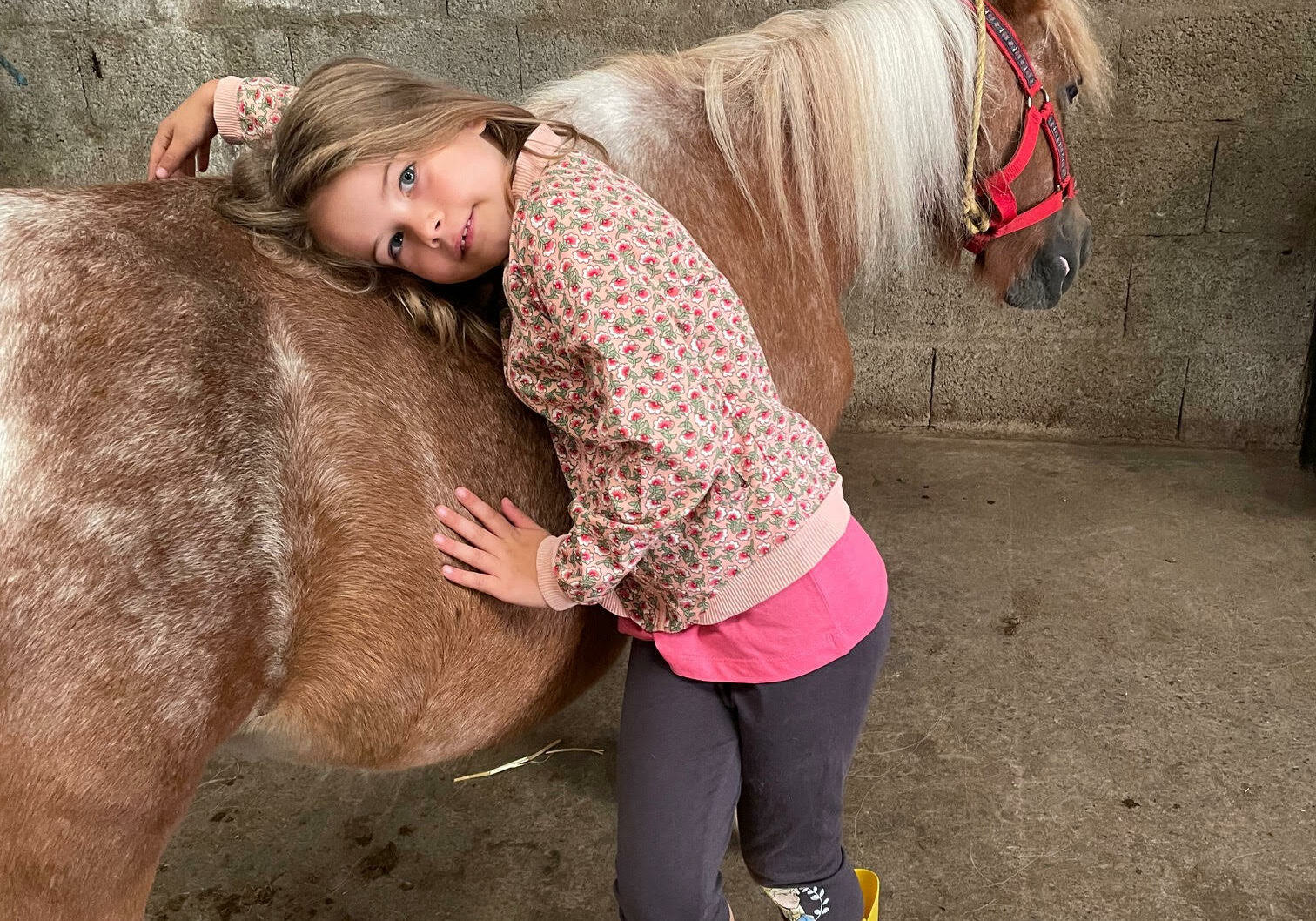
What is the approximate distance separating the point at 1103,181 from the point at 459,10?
6.74 ft

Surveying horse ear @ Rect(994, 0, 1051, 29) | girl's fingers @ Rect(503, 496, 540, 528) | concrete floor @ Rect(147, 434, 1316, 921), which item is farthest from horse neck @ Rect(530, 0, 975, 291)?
concrete floor @ Rect(147, 434, 1316, 921)

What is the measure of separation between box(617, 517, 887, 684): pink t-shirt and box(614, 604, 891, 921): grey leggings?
29 mm

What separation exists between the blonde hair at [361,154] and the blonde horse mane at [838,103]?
0.33 metres

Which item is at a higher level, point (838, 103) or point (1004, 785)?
point (838, 103)

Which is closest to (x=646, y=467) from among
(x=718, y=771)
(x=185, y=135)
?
(x=718, y=771)

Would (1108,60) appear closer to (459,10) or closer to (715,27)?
(715,27)

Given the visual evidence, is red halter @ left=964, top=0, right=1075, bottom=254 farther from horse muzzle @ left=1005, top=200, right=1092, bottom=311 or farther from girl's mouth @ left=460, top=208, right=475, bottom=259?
girl's mouth @ left=460, top=208, right=475, bottom=259

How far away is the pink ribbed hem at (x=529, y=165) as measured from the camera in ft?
3.11

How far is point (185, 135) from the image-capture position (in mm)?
1260

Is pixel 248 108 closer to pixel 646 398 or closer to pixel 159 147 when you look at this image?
pixel 159 147

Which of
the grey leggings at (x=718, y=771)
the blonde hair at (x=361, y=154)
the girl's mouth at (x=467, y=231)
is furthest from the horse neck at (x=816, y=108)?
the grey leggings at (x=718, y=771)

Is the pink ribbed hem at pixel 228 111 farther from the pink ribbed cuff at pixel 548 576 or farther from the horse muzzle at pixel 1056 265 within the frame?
the horse muzzle at pixel 1056 265

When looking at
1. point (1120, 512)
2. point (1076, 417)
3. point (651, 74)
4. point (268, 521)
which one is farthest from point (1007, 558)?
point (268, 521)

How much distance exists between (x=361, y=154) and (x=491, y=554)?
0.45 meters
